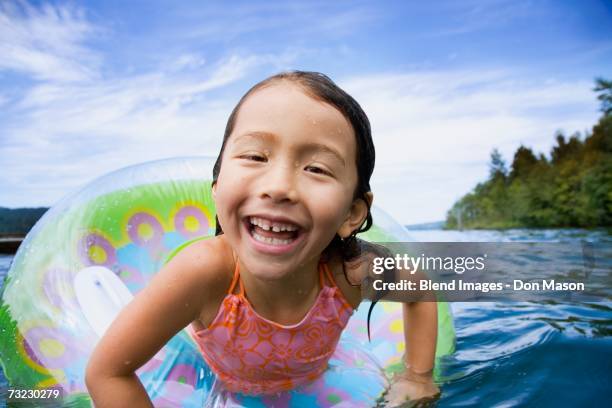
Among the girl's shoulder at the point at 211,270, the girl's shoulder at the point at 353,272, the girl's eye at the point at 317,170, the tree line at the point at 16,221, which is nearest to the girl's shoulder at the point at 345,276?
the girl's shoulder at the point at 353,272

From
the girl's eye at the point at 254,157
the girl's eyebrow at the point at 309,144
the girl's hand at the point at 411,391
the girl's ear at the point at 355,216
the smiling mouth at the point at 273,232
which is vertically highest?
the girl's eyebrow at the point at 309,144

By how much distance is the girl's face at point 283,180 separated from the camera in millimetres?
903

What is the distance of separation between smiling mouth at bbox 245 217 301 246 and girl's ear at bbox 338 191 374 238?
6.5 inches

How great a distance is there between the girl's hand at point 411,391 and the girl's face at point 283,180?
47 centimetres

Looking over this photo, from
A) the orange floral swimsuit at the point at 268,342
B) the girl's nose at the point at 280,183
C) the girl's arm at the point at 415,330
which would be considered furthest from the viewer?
the girl's arm at the point at 415,330

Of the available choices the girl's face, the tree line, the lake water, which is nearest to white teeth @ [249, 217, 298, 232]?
the girl's face

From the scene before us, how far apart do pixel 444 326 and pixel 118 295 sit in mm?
944

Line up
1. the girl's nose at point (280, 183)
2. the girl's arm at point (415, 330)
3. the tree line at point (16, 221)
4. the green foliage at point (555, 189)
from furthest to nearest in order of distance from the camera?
the green foliage at point (555, 189) → the tree line at point (16, 221) → the girl's arm at point (415, 330) → the girl's nose at point (280, 183)

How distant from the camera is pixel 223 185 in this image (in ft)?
3.15

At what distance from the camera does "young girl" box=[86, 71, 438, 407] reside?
917 mm

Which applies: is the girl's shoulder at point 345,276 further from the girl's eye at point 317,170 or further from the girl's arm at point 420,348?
the girl's eye at point 317,170

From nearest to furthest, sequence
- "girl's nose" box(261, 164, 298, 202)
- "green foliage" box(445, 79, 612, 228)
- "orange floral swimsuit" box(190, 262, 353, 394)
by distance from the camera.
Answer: "girl's nose" box(261, 164, 298, 202), "orange floral swimsuit" box(190, 262, 353, 394), "green foliage" box(445, 79, 612, 228)

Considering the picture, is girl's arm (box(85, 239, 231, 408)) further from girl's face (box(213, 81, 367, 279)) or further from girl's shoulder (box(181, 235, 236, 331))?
girl's face (box(213, 81, 367, 279))

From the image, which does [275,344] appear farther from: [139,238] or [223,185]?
[139,238]
